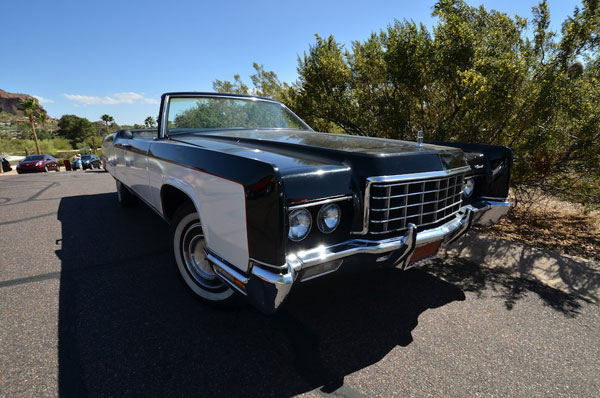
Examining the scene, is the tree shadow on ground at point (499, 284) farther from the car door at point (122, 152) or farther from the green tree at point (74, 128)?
the green tree at point (74, 128)

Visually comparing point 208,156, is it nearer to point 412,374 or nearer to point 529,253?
point 412,374

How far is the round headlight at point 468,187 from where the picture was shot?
9.96ft

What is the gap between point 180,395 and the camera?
5.73 ft

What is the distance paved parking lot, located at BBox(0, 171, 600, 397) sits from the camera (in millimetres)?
1837

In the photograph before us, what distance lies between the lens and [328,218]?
1.94 m

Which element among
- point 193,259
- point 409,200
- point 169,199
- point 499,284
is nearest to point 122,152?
point 169,199

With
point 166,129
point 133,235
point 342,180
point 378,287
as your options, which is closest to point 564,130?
point 378,287

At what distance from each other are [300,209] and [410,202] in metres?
0.81

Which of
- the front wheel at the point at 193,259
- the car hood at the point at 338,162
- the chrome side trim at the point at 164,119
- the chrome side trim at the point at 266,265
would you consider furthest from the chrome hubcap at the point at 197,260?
the chrome side trim at the point at 164,119

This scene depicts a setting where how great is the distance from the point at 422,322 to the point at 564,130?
3.50 meters

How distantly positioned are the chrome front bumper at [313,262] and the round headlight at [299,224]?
9 centimetres

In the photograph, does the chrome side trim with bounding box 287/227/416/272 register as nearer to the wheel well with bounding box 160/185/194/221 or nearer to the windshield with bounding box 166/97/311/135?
the wheel well with bounding box 160/185/194/221

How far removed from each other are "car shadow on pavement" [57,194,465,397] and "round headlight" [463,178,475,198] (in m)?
0.83

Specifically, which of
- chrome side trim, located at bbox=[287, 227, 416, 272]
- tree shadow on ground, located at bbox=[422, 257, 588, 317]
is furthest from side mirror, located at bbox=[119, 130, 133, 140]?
tree shadow on ground, located at bbox=[422, 257, 588, 317]
